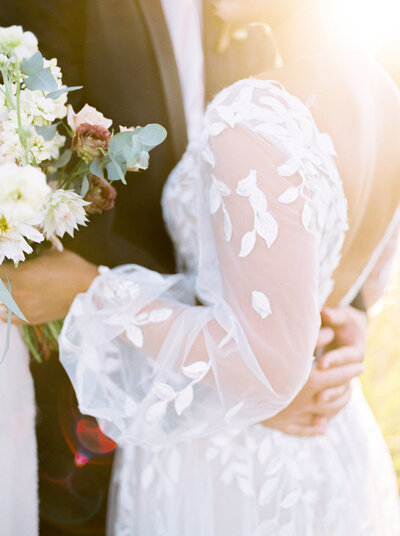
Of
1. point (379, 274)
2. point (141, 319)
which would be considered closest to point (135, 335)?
point (141, 319)

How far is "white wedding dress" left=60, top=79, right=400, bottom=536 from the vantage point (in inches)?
41.1

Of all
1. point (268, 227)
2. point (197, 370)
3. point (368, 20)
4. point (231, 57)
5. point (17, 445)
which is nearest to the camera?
point (268, 227)

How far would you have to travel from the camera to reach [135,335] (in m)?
1.15

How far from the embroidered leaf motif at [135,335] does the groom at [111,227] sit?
15cm

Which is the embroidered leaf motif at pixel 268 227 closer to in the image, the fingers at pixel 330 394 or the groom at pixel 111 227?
the groom at pixel 111 227

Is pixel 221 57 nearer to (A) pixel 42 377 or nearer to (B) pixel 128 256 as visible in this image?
(B) pixel 128 256

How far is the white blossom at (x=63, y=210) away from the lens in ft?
2.73

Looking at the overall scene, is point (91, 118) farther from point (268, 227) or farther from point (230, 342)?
point (230, 342)

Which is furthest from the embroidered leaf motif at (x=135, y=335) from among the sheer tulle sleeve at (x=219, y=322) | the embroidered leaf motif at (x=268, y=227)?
the embroidered leaf motif at (x=268, y=227)

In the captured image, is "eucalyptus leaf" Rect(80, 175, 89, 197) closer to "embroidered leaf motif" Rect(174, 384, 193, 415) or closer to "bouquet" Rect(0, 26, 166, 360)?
"bouquet" Rect(0, 26, 166, 360)

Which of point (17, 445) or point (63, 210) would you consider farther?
point (17, 445)

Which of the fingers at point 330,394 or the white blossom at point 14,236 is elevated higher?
the white blossom at point 14,236

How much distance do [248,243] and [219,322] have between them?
0.20 metres

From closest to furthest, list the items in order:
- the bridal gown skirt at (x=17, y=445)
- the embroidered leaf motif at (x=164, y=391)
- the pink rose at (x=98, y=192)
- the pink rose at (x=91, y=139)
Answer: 1. the pink rose at (x=91, y=139)
2. the pink rose at (x=98, y=192)
3. the embroidered leaf motif at (x=164, y=391)
4. the bridal gown skirt at (x=17, y=445)
